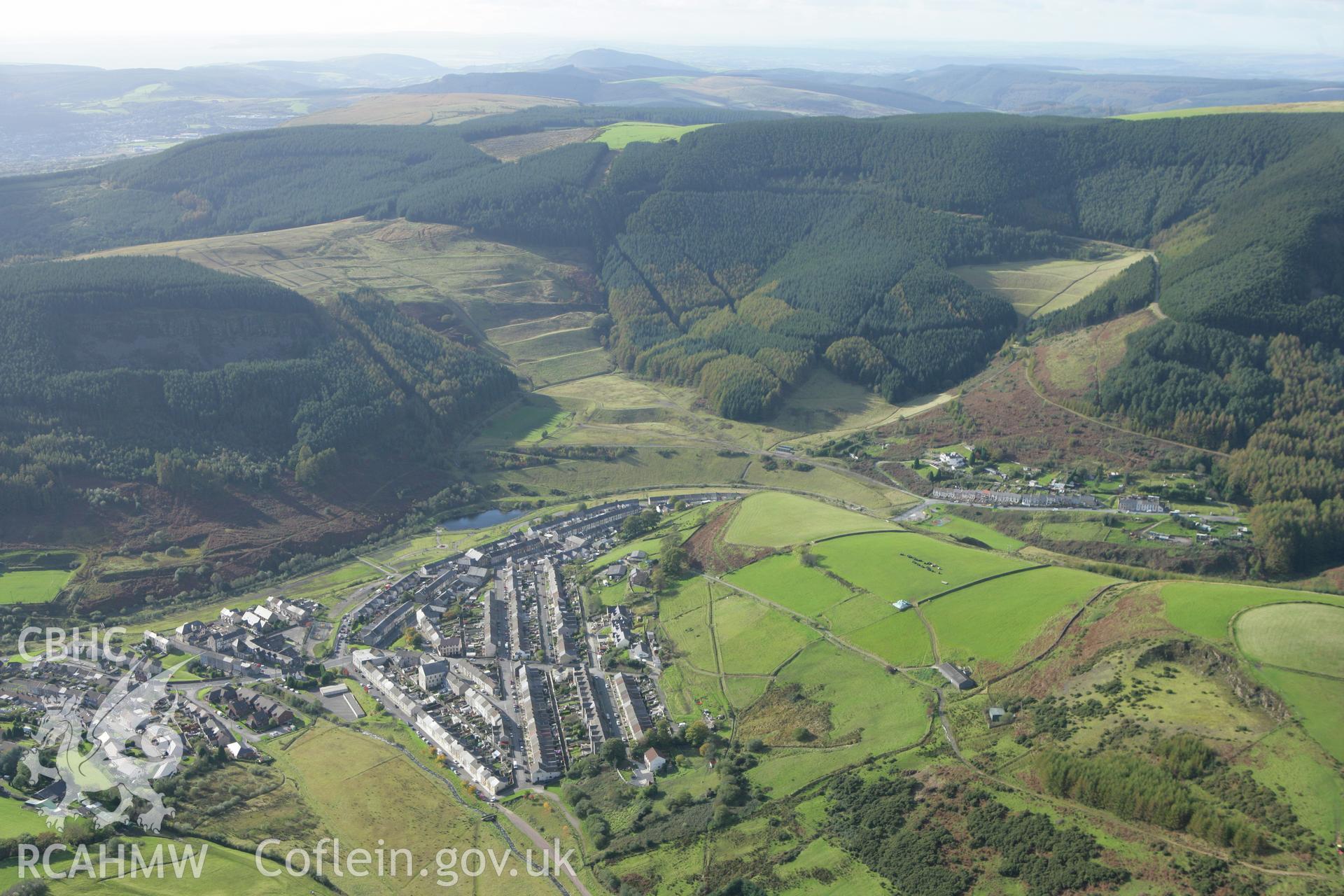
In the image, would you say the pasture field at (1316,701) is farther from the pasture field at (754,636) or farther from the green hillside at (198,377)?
the green hillside at (198,377)

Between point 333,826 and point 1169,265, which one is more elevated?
point 1169,265

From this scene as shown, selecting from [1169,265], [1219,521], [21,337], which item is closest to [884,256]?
[1169,265]

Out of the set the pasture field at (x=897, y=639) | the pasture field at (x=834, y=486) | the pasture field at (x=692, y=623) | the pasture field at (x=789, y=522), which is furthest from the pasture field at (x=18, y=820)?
the pasture field at (x=834, y=486)

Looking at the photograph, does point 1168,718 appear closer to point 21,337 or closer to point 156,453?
point 156,453

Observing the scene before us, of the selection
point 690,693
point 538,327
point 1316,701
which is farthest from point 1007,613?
point 538,327

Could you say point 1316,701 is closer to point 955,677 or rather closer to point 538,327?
point 955,677

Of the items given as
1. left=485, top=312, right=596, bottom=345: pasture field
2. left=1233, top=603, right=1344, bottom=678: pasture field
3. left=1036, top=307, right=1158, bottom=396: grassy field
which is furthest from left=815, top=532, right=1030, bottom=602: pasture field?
left=485, top=312, right=596, bottom=345: pasture field

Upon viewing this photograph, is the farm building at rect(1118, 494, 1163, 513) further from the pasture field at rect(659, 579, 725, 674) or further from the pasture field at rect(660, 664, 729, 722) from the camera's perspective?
the pasture field at rect(660, 664, 729, 722)
